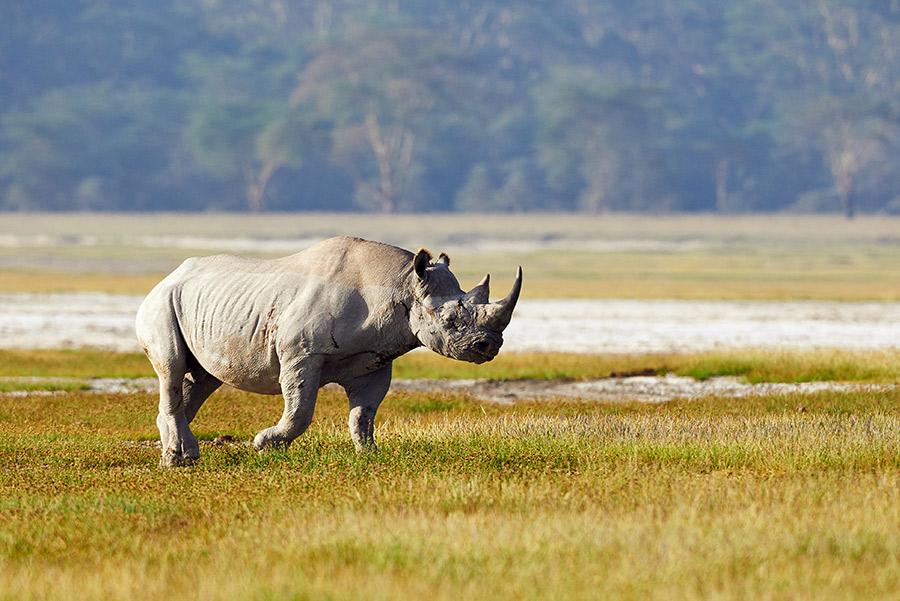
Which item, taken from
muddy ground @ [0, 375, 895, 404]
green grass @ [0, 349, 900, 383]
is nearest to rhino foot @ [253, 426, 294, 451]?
muddy ground @ [0, 375, 895, 404]

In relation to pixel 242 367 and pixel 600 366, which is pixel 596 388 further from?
pixel 242 367

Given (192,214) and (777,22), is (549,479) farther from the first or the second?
(777,22)

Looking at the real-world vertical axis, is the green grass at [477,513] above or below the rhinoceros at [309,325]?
below

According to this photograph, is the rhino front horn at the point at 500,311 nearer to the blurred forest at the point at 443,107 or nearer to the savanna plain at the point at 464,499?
the savanna plain at the point at 464,499

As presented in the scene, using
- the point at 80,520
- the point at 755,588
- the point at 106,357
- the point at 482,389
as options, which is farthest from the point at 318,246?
the point at 106,357

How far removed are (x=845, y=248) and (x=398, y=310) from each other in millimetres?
78753

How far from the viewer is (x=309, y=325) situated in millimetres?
11836

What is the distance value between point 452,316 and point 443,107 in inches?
3794

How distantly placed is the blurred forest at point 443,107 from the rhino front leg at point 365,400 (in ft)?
301

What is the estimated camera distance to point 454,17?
465ft

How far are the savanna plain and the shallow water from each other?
6.87 metres

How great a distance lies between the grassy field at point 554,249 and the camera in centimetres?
5091

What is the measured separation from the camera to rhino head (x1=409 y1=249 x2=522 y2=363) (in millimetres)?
11492

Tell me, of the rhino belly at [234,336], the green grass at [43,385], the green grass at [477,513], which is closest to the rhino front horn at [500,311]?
the green grass at [477,513]
